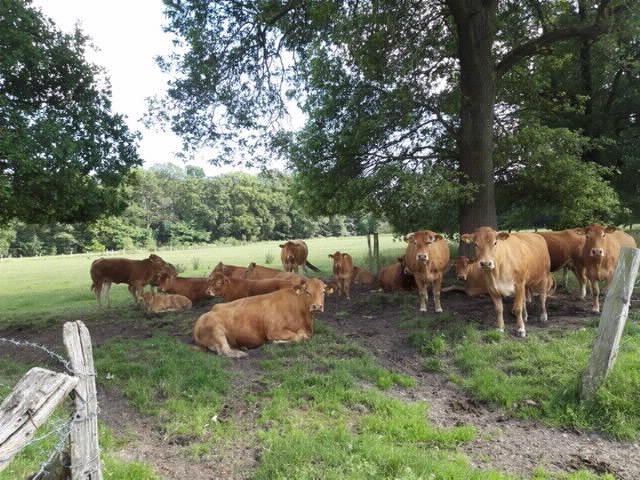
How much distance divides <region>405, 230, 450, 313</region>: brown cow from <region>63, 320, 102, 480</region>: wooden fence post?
7562 mm

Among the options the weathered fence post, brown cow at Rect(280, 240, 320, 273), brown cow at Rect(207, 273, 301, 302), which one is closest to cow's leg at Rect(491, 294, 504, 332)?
the weathered fence post

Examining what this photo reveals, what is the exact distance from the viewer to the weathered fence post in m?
5.38

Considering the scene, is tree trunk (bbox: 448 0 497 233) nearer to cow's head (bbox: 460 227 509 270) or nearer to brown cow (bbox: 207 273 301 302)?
cow's head (bbox: 460 227 509 270)

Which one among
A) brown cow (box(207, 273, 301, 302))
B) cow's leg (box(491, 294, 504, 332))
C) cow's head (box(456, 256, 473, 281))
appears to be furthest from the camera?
cow's head (box(456, 256, 473, 281))

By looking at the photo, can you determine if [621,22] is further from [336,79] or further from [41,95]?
[41,95]

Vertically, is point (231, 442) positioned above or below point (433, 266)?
below

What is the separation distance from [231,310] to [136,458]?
12.0 feet

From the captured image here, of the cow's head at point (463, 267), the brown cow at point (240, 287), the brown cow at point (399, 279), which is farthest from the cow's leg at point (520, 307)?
the brown cow at point (399, 279)

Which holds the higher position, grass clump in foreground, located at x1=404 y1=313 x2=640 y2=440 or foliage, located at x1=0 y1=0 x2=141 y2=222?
foliage, located at x1=0 y1=0 x2=141 y2=222

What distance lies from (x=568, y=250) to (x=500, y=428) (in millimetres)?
6677

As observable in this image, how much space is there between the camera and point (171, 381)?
20.8ft

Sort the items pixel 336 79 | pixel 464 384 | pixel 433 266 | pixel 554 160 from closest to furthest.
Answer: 1. pixel 464 384
2. pixel 433 266
3. pixel 554 160
4. pixel 336 79

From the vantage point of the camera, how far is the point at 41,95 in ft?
32.0

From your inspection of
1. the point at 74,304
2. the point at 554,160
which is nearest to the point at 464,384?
the point at 554,160
